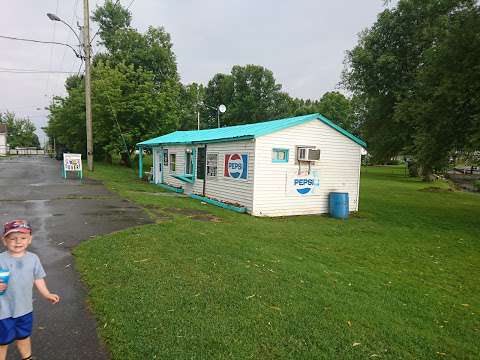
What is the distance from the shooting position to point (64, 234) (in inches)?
284

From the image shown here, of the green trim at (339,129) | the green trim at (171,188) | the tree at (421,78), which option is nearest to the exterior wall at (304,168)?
the green trim at (339,129)

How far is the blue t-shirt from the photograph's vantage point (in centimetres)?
261

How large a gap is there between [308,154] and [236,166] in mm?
2575

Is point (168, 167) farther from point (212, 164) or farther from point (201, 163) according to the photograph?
point (212, 164)

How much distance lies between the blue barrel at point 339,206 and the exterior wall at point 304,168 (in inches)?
23.4

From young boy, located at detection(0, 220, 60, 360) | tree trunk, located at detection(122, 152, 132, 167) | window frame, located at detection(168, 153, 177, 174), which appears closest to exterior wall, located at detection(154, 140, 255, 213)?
window frame, located at detection(168, 153, 177, 174)

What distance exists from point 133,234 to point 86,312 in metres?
3.48

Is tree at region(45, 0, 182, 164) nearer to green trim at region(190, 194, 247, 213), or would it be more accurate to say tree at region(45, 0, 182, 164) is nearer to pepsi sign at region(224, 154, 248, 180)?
green trim at region(190, 194, 247, 213)

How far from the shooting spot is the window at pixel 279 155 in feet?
37.2

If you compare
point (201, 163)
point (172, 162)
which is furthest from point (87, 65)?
point (201, 163)

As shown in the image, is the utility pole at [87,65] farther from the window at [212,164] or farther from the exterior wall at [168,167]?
the window at [212,164]

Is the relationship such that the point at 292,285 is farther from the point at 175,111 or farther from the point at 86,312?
the point at 175,111

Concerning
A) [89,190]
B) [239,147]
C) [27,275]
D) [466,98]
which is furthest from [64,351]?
[466,98]

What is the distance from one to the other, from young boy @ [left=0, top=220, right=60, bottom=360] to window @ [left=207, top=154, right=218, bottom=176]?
35.1 ft
